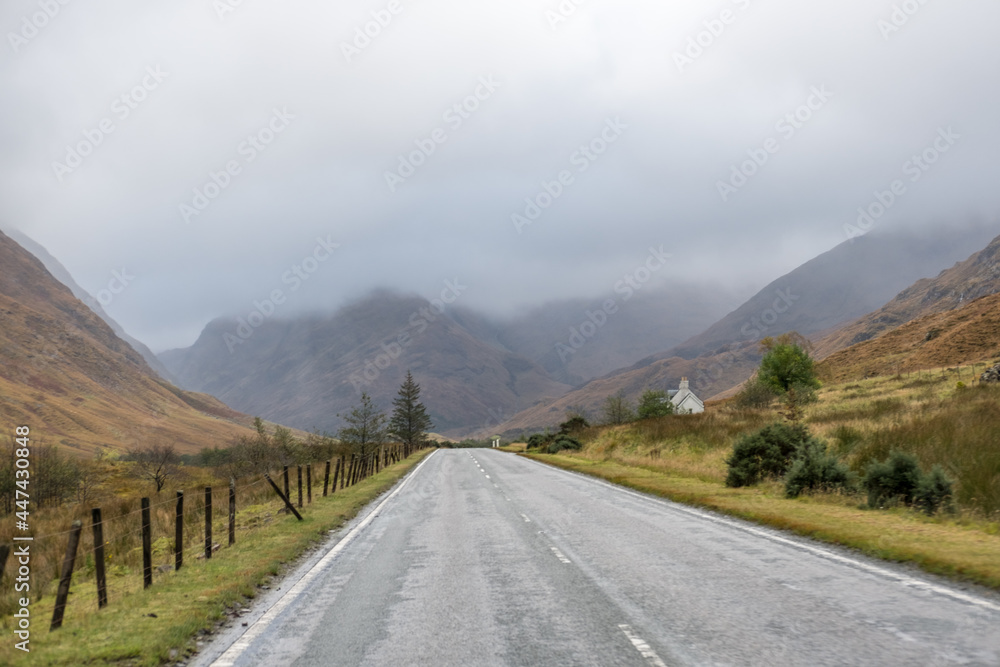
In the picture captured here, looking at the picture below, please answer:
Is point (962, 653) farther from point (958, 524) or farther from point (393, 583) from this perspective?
point (958, 524)

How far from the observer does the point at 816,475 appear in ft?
55.5

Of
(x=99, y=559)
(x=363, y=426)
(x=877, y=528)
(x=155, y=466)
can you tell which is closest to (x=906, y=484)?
(x=877, y=528)

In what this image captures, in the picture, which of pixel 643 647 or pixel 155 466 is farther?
pixel 155 466

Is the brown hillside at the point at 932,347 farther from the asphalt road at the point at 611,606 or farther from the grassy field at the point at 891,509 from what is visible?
the asphalt road at the point at 611,606

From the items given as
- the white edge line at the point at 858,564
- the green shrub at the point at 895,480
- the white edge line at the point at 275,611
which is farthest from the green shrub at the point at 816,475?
the white edge line at the point at 275,611

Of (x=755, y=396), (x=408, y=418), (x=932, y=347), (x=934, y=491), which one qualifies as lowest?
(x=934, y=491)

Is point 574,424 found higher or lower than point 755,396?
lower

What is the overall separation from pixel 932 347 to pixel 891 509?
73.7 meters

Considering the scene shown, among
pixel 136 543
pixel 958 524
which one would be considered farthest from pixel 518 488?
pixel 958 524

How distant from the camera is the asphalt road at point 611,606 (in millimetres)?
5551

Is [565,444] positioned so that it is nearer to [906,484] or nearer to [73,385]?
[906,484]

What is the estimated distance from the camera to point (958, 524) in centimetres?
1157

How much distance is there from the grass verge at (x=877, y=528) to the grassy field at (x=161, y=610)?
29.2ft

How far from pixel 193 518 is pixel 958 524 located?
21.4 meters
